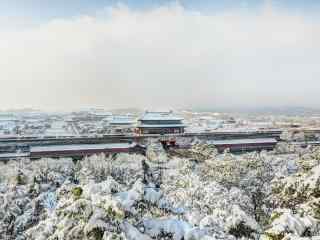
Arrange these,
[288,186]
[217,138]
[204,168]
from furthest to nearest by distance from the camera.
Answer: [217,138]
[204,168]
[288,186]

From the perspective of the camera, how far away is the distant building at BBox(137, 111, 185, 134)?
6550 centimetres

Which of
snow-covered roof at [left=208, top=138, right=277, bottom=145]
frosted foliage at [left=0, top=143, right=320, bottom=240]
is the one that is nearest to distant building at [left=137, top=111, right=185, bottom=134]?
snow-covered roof at [left=208, top=138, right=277, bottom=145]

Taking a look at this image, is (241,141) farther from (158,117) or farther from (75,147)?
(75,147)

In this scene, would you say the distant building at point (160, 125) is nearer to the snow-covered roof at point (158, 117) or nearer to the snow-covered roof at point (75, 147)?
the snow-covered roof at point (158, 117)

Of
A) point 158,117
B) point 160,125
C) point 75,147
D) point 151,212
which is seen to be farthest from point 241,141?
point 151,212

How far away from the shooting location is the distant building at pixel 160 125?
65500 mm

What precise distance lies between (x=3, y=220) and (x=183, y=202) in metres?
6.75

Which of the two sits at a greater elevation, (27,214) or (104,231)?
(104,231)

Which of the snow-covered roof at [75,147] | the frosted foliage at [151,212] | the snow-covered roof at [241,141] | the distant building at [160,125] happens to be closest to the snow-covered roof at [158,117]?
the distant building at [160,125]

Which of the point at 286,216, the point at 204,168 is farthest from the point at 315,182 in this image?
the point at 204,168

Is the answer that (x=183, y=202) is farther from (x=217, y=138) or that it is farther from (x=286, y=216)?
(x=217, y=138)

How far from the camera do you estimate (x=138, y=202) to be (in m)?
6.48

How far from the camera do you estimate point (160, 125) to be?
217 ft

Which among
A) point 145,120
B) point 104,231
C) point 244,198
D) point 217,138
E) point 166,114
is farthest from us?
point 166,114
